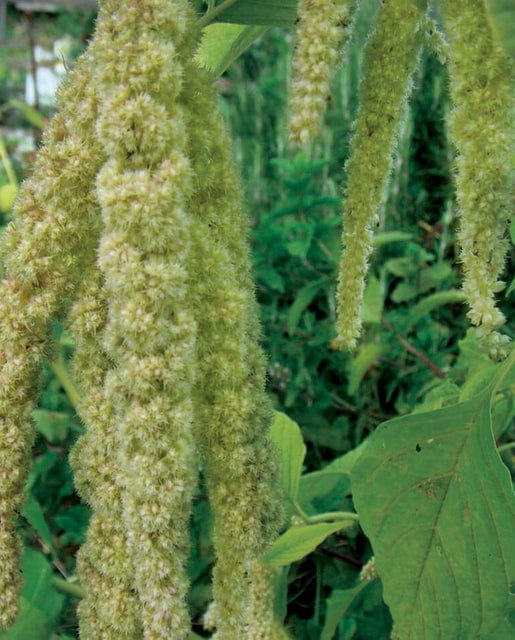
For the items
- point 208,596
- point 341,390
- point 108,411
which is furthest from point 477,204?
point 341,390

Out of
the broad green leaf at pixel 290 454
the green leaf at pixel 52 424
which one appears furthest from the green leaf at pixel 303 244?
the broad green leaf at pixel 290 454

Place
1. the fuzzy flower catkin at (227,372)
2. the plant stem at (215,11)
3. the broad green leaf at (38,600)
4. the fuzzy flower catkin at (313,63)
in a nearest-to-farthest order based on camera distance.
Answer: the fuzzy flower catkin at (313,63), the fuzzy flower catkin at (227,372), the plant stem at (215,11), the broad green leaf at (38,600)

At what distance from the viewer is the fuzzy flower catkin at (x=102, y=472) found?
2.25ft

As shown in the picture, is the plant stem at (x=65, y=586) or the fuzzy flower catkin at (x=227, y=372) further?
the plant stem at (x=65, y=586)

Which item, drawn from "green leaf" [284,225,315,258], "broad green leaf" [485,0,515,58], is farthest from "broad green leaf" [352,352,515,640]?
"green leaf" [284,225,315,258]

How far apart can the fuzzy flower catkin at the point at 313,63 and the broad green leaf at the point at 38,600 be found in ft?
2.62

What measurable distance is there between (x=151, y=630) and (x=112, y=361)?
21cm

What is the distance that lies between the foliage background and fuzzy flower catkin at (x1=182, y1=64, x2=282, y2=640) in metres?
0.30

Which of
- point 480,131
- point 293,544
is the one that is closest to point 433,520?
point 293,544

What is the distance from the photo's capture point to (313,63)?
55 centimetres

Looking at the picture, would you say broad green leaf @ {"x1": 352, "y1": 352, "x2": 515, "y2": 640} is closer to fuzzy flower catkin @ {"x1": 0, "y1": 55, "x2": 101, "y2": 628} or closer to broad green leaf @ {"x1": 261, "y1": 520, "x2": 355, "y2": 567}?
broad green leaf @ {"x1": 261, "y1": 520, "x2": 355, "y2": 567}

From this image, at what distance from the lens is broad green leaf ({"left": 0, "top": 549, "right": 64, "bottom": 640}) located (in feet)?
3.65

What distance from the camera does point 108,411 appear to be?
0.67 m

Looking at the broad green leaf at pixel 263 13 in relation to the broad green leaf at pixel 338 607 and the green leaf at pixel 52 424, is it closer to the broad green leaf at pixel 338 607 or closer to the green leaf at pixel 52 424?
the broad green leaf at pixel 338 607
